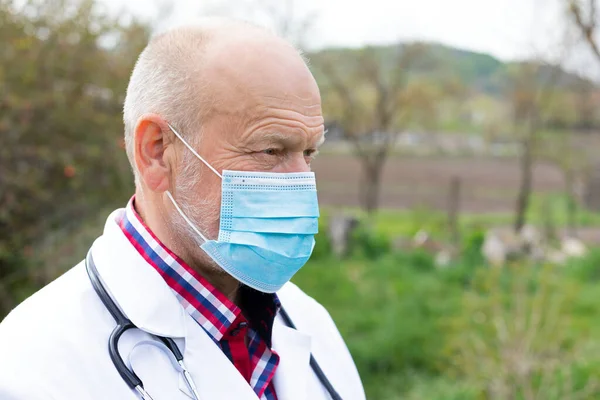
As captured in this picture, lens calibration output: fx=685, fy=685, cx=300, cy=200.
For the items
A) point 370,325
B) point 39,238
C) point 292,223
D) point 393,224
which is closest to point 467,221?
point 393,224

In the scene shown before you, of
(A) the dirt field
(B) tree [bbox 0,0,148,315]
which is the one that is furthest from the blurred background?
(A) the dirt field

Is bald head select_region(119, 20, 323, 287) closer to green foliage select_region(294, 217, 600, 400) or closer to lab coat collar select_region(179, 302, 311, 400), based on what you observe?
lab coat collar select_region(179, 302, 311, 400)

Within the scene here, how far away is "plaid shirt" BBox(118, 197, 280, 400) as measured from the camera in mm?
1677

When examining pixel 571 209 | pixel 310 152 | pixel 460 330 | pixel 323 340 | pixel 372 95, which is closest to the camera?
pixel 310 152

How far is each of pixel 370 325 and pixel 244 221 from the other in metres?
5.53

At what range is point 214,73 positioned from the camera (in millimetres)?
1632

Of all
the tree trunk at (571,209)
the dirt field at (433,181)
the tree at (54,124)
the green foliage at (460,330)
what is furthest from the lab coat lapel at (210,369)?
the dirt field at (433,181)

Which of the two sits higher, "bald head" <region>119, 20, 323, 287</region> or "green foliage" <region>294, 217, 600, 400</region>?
"bald head" <region>119, 20, 323, 287</region>

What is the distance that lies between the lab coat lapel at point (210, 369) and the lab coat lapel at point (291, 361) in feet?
0.56

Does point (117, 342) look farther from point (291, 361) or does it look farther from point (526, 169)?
point (526, 169)

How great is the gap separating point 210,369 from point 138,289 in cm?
25

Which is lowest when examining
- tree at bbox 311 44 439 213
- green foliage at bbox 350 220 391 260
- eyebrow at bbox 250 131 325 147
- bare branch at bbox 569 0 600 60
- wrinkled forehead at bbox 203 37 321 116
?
green foliage at bbox 350 220 391 260

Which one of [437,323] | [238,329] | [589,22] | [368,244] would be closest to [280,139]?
[238,329]

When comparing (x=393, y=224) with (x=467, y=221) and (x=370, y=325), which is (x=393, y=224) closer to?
(x=467, y=221)
